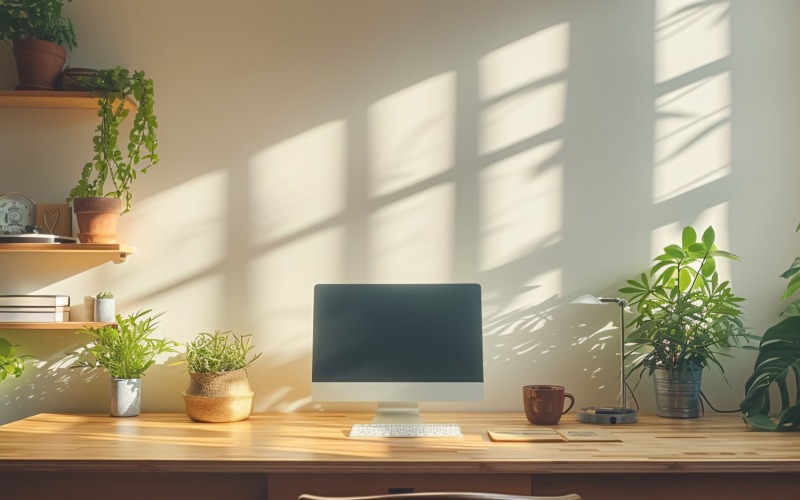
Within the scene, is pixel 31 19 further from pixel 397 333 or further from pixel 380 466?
pixel 380 466

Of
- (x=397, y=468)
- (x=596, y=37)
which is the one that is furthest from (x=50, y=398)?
(x=596, y=37)

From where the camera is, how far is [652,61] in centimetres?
282

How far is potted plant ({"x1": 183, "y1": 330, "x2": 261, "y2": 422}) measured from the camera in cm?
246

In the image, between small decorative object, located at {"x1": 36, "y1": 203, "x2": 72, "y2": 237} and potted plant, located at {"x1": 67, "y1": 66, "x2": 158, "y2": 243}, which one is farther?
small decorative object, located at {"x1": 36, "y1": 203, "x2": 72, "y2": 237}

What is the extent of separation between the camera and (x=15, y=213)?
2668 mm

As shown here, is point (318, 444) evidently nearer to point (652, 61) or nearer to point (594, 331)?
point (594, 331)

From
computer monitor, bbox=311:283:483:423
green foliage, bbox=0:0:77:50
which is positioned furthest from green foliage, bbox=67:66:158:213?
computer monitor, bbox=311:283:483:423

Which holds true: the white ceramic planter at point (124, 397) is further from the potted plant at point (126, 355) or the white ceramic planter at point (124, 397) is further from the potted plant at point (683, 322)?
the potted plant at point (683, 322)

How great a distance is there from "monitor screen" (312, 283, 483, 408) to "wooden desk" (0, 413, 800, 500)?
26cm

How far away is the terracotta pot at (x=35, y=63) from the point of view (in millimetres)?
2629

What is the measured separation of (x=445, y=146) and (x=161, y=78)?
1119 mm

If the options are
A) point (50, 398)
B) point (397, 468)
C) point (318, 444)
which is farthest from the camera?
point (50, 398)

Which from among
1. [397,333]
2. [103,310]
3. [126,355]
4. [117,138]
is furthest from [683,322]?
[117,138]

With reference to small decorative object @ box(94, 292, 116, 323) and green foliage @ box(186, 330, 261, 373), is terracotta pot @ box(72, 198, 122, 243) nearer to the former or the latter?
small decorative object @ box(94, 292, 116, 323)
